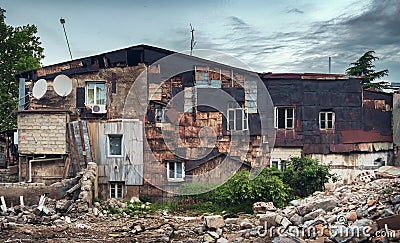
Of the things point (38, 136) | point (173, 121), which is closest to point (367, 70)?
point (173, 121)

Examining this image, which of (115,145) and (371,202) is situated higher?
(115,145)

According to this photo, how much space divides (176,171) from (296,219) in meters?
8.34

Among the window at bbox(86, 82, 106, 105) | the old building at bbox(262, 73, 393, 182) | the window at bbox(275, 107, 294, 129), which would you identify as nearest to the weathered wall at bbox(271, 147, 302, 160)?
the old building at bbox(262, 73, 393, 182)

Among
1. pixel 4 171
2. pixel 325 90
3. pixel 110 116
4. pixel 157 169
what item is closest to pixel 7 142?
pixel 4 171

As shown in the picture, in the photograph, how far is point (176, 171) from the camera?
1798 cm

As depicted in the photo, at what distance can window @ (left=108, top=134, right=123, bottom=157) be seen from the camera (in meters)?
17.7

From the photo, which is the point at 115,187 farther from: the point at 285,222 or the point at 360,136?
the point at 360,136

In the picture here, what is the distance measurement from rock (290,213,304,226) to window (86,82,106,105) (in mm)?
10346

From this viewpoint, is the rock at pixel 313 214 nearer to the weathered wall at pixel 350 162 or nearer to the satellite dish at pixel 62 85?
the weathered wall at pixel 350 162

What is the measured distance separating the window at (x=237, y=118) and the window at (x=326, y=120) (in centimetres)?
316

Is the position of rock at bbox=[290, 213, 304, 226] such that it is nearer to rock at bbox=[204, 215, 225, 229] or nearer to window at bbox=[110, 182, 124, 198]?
rock at bbox=[204, 215, 225, 229]

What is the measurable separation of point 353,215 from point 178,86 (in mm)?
10131

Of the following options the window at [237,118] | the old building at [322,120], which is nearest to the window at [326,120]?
the old building at [322,120]

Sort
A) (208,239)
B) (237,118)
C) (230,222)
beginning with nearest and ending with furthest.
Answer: (208,239) → (230,222) → (237,118)
